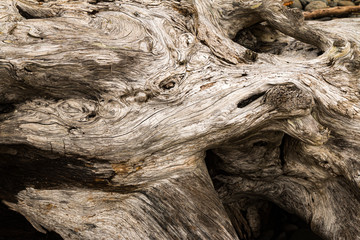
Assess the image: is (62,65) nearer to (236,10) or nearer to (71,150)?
(71,150)

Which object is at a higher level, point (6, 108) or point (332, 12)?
point (332, 12)

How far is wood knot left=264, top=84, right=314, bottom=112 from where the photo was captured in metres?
3.51

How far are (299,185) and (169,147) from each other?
2012 mm

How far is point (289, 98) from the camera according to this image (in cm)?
352

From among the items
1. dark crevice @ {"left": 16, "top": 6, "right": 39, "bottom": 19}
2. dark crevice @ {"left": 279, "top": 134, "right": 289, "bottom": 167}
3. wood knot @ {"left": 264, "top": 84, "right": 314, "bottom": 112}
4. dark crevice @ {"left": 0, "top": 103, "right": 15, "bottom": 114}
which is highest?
dark crevice @ {"left": 16, "top": 6, "right": 39, "bottom": 19}

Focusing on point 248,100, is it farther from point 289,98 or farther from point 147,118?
point 147,118

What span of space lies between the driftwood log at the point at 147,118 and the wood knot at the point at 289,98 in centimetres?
1

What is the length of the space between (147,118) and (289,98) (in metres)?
1.55

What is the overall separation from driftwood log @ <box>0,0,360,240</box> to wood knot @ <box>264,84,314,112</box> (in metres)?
0.01

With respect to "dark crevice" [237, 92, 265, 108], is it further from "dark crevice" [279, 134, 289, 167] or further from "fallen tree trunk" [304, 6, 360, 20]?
"fallen tree trunk" [304, 6, 360, 20]

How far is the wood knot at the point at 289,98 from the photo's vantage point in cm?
351

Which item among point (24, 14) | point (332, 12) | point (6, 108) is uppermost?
point (24, 14)

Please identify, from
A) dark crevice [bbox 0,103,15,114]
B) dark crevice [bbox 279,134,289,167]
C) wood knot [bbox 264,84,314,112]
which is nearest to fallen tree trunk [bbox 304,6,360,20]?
dark crevice [bbox 279,134,289,167]

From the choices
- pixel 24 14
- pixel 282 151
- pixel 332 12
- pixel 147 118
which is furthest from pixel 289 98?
pixel 332 12
